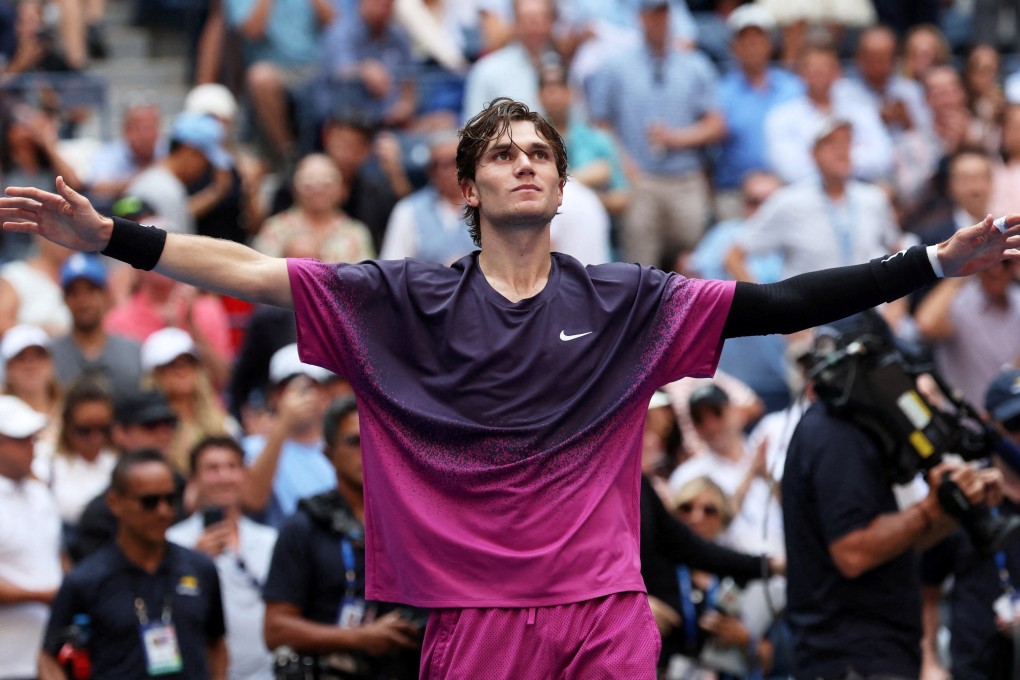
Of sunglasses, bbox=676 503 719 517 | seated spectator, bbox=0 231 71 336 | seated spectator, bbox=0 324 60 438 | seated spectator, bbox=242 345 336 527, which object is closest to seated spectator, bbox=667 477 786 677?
sunglasses, bbox=676 503 719 517

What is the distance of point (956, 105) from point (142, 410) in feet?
22.5

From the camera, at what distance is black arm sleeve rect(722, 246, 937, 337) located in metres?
4.73

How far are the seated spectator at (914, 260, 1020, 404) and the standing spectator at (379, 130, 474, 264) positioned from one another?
2805 millimetres

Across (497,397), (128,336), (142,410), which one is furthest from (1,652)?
(497,397)

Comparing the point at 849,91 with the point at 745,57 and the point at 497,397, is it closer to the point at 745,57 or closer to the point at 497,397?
the point at 745,57

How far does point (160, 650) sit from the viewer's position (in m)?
7.00

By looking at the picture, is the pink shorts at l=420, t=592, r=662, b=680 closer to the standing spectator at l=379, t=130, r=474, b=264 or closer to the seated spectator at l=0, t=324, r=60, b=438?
the seated spectator at l=0, t=324, r=60, b=438

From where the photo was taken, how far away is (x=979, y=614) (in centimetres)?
718

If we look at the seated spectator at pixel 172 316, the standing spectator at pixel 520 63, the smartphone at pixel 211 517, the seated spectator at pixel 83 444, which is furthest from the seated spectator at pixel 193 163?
the smartphone at pixel 211 517

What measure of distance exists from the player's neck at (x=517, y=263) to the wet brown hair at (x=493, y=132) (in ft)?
0.69

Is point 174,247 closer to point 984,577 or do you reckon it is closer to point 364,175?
point 984,577

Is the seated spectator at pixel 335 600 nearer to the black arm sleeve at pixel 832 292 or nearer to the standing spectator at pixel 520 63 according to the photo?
the black arm sleeve at pixel 832 292

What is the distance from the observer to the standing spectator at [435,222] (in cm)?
1095

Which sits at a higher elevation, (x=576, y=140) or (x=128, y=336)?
(x=576, y=140)
